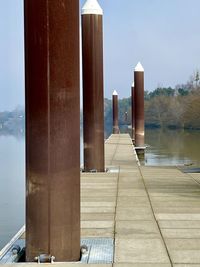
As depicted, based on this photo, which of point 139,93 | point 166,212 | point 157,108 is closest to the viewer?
point 166,212

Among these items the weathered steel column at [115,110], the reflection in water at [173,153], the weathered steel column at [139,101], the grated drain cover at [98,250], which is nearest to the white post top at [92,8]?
the grated drain cover at [98,250]

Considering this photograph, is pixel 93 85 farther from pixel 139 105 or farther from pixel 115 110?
pixel 115 110

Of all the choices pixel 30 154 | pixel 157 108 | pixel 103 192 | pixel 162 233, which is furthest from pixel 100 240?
pixel 157 108

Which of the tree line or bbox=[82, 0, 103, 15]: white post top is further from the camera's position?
the tree line

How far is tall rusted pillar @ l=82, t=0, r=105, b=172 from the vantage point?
35.7 feet

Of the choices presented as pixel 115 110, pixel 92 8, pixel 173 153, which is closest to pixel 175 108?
pixel 115 110

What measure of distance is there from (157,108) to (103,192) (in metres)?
85.5

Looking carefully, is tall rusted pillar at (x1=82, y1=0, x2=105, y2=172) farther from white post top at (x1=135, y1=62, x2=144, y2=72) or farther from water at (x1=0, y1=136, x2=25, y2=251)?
white post top at (x1=135, y1=62, x2=144, y2=72)

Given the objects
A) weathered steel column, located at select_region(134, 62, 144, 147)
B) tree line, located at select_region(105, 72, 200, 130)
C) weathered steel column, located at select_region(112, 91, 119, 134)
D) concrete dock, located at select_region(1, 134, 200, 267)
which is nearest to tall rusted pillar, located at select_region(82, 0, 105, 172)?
concrete dock, located at select_region(1, 134, 200, 267)

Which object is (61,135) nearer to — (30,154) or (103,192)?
(30,154)

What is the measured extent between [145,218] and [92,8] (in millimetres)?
6526

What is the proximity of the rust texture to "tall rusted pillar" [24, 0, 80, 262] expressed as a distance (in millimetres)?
23435

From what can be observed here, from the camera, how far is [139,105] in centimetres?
2798

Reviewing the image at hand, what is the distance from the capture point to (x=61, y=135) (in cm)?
429
